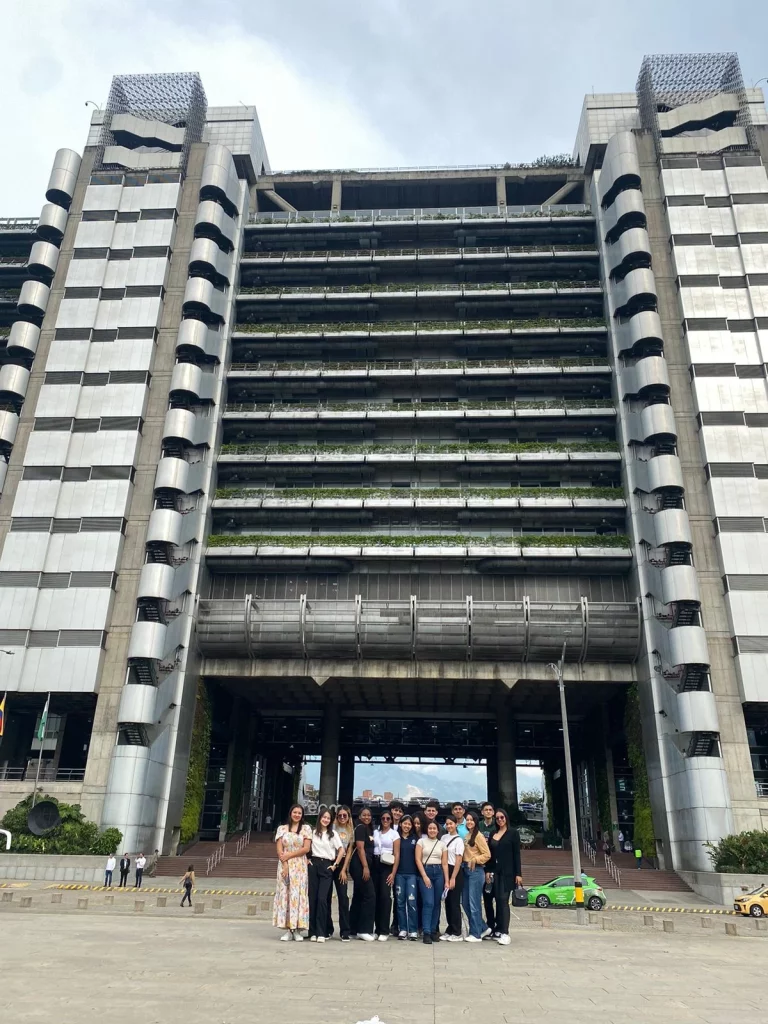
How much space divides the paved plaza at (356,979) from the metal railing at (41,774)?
→ 28.9 m

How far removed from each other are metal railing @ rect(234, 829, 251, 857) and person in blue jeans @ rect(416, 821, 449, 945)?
33.9 meters

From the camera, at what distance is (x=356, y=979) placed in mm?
9477

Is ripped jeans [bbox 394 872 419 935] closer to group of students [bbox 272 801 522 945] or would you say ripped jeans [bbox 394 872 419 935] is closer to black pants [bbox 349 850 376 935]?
group of students [bbox 272 801 522 945]

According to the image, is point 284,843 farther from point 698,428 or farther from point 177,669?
point 698,428

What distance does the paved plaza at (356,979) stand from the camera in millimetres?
7777

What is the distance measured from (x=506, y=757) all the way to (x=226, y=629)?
22.7 m

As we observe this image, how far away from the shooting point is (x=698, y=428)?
46500 millimetres

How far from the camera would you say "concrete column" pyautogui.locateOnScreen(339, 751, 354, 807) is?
6925 cm

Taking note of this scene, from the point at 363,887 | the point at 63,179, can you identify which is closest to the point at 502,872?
the point at 363,887

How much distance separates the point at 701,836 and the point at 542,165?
5059 cm

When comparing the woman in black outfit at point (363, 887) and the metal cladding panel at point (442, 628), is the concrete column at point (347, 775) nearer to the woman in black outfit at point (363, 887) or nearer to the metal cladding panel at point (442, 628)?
the metal cladding panel at point (442, 628)

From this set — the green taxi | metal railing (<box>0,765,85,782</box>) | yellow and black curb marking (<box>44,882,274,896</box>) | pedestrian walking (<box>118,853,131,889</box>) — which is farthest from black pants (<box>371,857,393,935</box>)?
metal railing (<box>0,765,85,782</box>)

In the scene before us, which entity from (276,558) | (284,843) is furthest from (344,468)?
(284,843)

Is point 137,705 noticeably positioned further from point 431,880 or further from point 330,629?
point 431,880
